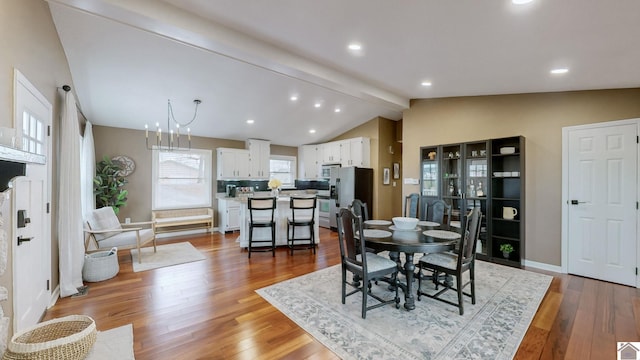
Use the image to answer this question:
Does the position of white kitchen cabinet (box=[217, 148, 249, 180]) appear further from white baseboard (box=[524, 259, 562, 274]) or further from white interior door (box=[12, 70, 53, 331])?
white baseboard (box=[524, 259, 562, 274])

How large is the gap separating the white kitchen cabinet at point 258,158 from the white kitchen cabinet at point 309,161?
1.19 meters

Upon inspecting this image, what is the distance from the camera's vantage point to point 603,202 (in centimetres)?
349

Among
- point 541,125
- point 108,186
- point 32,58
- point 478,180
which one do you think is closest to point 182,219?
point 108,186

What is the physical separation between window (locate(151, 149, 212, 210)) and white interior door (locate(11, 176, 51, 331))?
3472 millimetres

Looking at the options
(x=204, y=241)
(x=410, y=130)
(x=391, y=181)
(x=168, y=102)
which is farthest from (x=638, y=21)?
(x=204, y=241)

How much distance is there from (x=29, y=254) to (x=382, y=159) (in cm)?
608

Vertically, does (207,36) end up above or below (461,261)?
above

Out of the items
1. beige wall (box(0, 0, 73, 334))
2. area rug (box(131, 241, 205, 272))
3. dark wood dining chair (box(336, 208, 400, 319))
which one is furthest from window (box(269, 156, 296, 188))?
dark wood dining chair (box(336, 208, 400, 319))

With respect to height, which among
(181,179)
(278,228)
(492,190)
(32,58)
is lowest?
(278,228)

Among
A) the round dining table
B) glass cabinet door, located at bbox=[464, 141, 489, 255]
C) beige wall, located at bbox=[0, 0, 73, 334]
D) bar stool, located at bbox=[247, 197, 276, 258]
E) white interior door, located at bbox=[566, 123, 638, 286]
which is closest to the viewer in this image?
beige wall, located at bbox=[0, 0, 73, 334]

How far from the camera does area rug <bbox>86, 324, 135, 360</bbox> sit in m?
1.98

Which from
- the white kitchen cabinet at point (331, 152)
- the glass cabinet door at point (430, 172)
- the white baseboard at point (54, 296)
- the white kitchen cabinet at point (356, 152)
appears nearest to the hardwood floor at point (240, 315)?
the white baseboard at point (54, 296)

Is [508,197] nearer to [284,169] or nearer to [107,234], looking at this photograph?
[284,169]

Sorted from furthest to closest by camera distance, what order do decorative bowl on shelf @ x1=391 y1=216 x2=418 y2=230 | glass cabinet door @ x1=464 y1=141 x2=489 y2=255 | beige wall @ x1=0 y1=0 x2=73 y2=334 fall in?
glass cabinet door @ x1=464 y1=141 x2=489 y2=255 < decorative bowl on shelf @ x1=391 y1=216 x2=418 y2=230 < beige wall @ x1=0 y1=0 x2=73 y2=334
